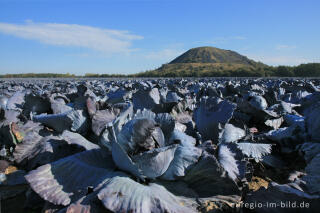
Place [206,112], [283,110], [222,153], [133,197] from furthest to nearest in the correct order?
[283,110], [206,112], [222,153], [133,197]

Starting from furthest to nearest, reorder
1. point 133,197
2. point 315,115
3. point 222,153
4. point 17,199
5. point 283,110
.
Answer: point 283,110
point 315,115
point 17,199
point 222,153
point 133,197

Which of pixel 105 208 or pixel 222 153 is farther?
pixel 222 153

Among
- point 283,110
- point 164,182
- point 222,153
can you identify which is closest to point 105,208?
point 164,182

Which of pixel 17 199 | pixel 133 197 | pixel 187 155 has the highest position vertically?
pixel 187 155

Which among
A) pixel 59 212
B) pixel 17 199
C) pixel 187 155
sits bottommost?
pixel 17 199

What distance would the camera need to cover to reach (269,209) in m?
1.53

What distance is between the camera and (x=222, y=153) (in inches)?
78.2

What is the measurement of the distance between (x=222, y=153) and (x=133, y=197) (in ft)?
2.63

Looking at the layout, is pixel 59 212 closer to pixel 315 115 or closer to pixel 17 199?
pixel 17 199

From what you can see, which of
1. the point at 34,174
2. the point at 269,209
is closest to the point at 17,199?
the point at 34,174

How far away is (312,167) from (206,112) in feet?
3.61

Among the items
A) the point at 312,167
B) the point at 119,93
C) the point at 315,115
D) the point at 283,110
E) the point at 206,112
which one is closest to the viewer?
the point at 312,167

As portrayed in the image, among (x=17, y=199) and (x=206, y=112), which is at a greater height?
(x=206, y=112)

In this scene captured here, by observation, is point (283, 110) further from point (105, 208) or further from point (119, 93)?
point (105, 208)
